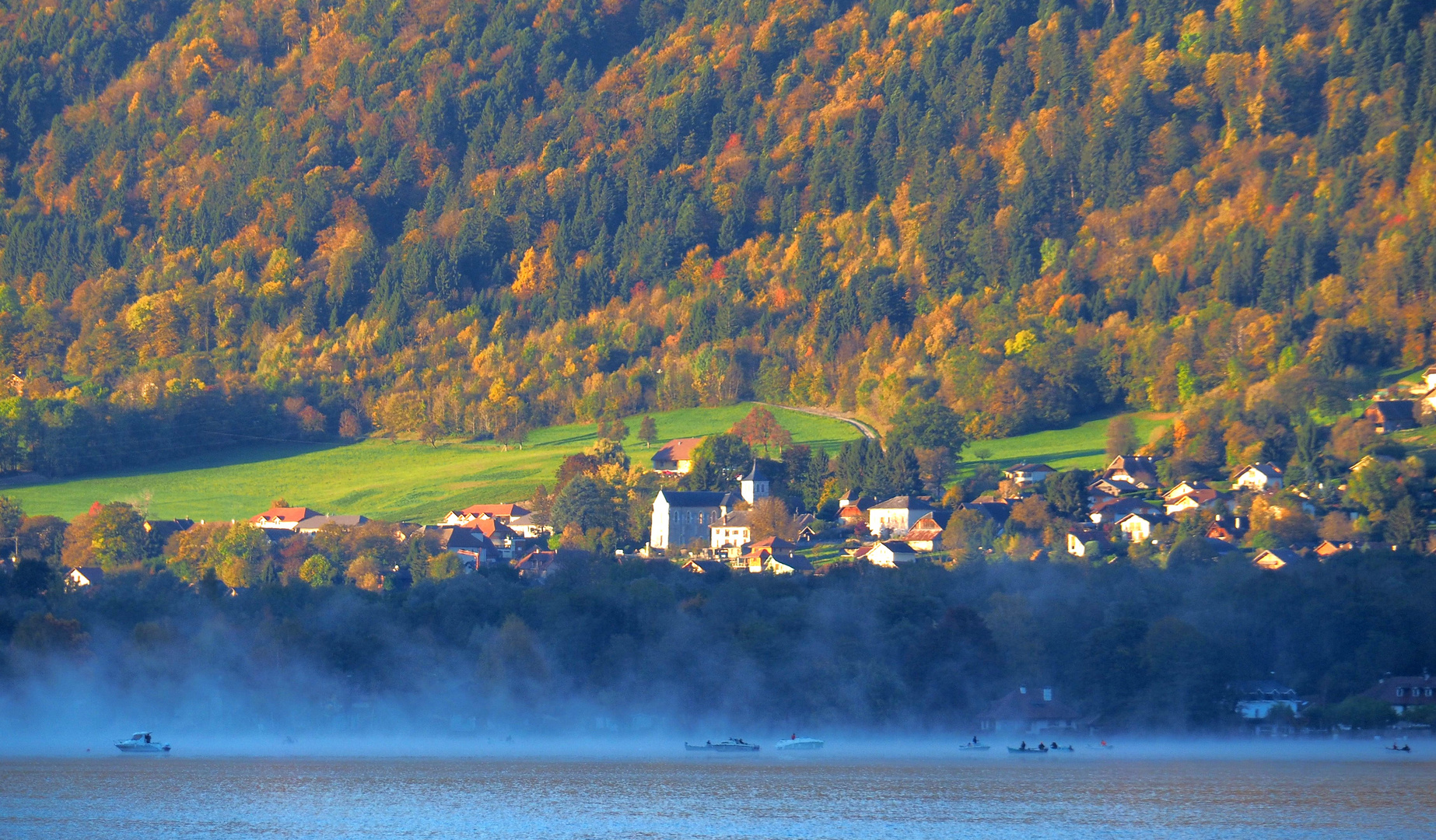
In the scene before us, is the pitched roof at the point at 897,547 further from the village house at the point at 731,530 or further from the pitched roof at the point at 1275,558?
the pitched roof at the point at 1275,558

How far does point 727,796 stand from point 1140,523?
A: 6504cm

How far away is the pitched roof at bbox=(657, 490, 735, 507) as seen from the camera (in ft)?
442

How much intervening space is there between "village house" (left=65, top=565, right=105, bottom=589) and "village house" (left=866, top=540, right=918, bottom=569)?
47.2 m

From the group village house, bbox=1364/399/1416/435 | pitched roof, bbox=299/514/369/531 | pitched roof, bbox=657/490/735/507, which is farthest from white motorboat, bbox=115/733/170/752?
village house, bbox=1364/399/1416/435

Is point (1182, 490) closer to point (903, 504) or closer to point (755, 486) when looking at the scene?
point (903, 504)

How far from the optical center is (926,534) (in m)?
119

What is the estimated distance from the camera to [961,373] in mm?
161000

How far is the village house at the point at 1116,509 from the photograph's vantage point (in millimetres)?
118812

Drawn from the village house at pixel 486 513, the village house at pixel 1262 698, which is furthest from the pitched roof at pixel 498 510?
the village house at pixel 1262 698

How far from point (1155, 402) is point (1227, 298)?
2350 cm

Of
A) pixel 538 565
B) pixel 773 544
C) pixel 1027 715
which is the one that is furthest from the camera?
pixel 773 544

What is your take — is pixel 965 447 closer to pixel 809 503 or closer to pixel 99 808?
pixel 809 503

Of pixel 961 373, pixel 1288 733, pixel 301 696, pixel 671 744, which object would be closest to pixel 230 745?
pixel 301 696

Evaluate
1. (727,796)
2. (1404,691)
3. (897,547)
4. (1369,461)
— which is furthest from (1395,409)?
(727,796)
